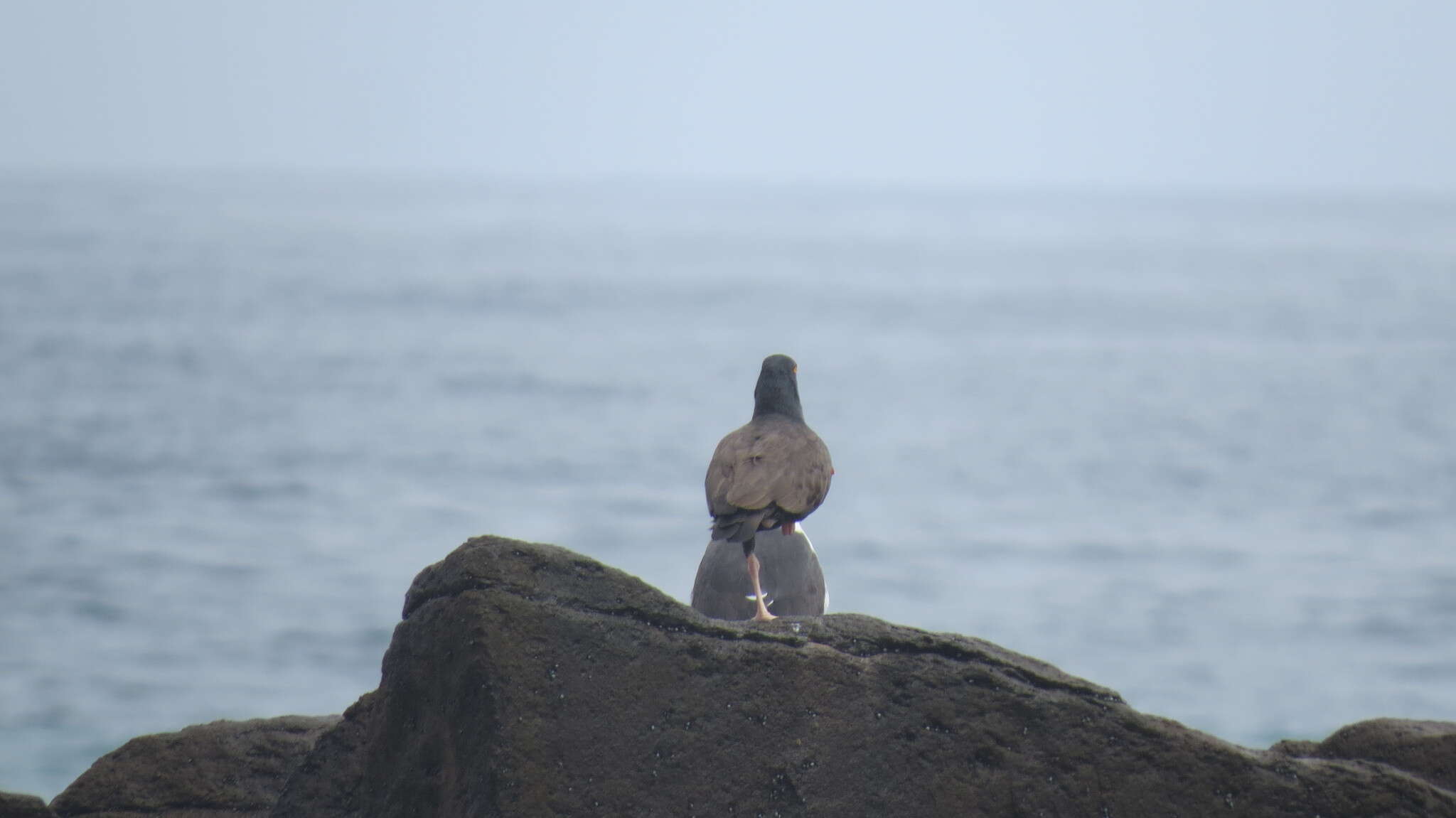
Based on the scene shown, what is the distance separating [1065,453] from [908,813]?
67380 mm

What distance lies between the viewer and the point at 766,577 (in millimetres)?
8031

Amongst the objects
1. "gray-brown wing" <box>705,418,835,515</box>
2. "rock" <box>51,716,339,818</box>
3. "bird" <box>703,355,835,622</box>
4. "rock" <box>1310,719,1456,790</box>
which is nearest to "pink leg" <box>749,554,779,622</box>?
"bird" <box>703,355,835,622</box>

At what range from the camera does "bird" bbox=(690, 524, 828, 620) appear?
7.98 m

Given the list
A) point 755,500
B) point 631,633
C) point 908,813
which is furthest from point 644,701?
point 755,500

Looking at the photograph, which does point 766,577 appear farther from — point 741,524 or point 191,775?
point 191,775

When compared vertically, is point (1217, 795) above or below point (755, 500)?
below

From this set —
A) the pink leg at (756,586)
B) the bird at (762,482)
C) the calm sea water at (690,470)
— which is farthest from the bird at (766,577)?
the calm sea water at (690,470)

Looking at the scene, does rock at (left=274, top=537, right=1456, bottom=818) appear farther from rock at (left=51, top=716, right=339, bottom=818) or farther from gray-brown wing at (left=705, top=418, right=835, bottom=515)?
rock at (left=51, top=716, right=339, bottom=818)

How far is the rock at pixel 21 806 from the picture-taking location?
7055 mm

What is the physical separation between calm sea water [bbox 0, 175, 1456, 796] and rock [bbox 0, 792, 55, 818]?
28.2 meters

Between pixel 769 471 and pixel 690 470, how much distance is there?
55.4 metres

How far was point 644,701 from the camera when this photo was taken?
5863mm

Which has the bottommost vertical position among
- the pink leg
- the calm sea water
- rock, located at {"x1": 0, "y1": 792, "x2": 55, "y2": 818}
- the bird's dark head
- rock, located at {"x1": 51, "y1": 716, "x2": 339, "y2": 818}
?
rock, located at {"x1": 0, "y1": 792, "x2": 55, "y2": 818}

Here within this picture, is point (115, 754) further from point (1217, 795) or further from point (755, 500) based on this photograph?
point (1217, 795)
